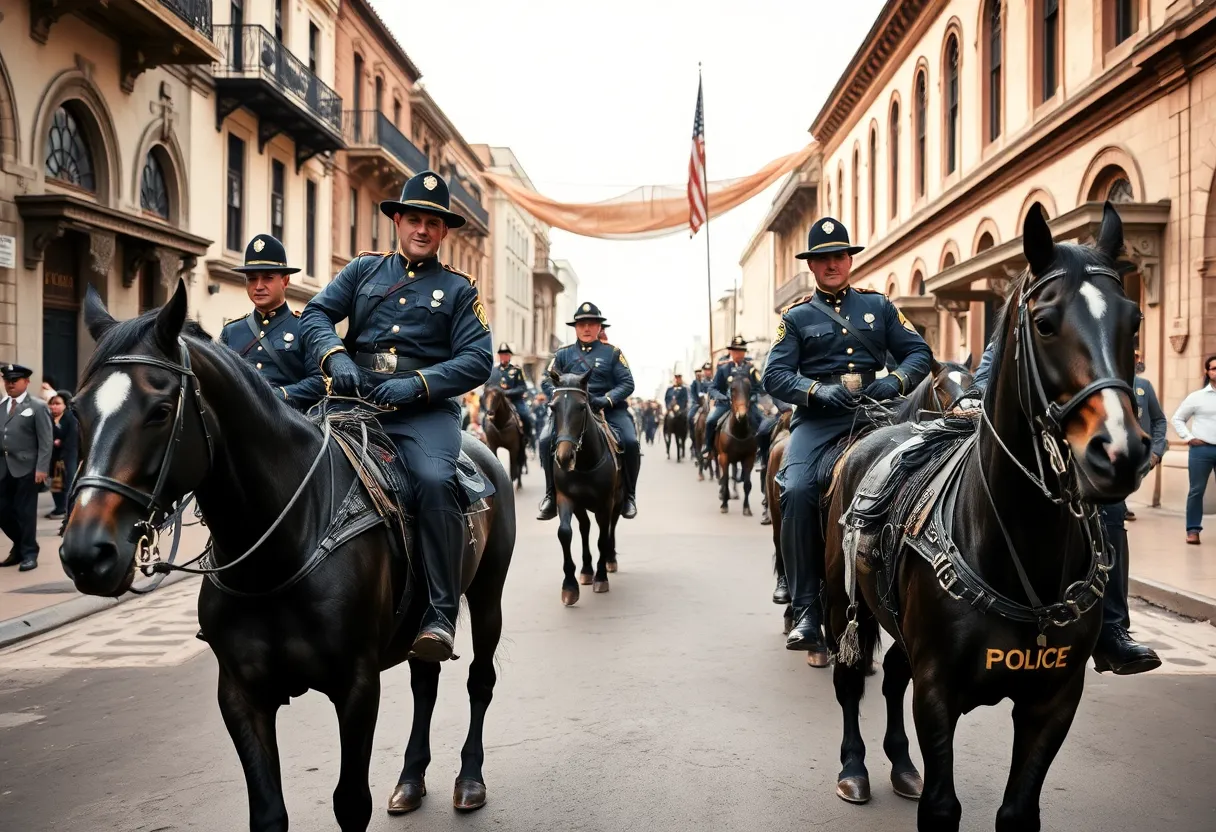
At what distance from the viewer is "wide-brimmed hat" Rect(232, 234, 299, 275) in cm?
673

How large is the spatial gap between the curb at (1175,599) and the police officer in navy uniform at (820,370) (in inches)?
158

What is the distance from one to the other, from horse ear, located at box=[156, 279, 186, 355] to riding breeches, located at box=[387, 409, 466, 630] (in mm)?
1356

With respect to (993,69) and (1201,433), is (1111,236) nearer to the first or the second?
(1201,433)

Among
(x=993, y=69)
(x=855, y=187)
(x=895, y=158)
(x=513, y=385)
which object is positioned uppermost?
(x=855, y=187)

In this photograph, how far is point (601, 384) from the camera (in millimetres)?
11570

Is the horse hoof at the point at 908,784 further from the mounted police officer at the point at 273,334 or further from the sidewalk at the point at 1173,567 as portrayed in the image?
the sidewalk at the point at 1173,567

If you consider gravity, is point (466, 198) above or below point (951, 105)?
above

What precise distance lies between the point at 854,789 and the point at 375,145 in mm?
30924

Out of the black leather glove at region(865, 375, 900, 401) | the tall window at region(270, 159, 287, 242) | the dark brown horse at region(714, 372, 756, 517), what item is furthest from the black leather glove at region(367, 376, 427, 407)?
the tall window at region(270, 159, 287, 242)

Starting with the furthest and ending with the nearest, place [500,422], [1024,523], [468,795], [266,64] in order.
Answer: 1. [266,64]
2. [500,422]
3. [468,795]
4. [1024,523]

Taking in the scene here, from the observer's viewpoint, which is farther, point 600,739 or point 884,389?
point 884,389

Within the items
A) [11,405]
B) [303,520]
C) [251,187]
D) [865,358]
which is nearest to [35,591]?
[11,405]

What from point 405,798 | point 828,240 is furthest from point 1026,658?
point 828,240

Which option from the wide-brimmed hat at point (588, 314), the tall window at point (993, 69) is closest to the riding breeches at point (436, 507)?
the wide-brimmed hat at point (588, 314)
